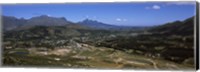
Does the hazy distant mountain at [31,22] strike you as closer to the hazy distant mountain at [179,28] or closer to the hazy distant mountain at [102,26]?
the hazy distant mountain at [102,26]

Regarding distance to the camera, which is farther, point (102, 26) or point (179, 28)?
point (102, 26)

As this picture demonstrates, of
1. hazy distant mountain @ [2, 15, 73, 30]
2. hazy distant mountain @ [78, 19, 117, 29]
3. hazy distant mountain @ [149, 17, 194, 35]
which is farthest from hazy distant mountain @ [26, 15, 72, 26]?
hazy distant mountain @ [149, 17, 194, 35]

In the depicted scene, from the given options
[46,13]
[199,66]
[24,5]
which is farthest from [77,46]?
[199,66]

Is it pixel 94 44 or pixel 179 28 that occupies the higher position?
pixel 179 28

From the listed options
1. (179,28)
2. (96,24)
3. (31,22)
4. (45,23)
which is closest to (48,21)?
(45,23)

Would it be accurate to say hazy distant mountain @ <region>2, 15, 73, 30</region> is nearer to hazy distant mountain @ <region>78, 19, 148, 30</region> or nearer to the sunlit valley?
the sunlit valley

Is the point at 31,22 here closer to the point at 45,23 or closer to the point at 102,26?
the point at 45,23

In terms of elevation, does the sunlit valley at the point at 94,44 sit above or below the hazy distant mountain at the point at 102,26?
A: below

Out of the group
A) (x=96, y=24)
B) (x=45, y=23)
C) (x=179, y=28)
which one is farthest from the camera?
(x=45, y=23)

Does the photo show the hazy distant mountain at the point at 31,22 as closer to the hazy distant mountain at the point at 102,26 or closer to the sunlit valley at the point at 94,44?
the sunlit valley at the point at 94,44

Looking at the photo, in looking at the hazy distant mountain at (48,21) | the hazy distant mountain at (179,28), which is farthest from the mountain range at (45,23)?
the hazy distant mountain at (179,28)

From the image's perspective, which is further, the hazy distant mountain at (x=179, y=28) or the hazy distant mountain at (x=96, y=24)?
the hazy distant mountain at (x=96, y=24)

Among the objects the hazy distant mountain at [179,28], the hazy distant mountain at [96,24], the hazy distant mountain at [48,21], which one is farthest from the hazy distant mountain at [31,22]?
the hazy distant mountain at [179,28]
